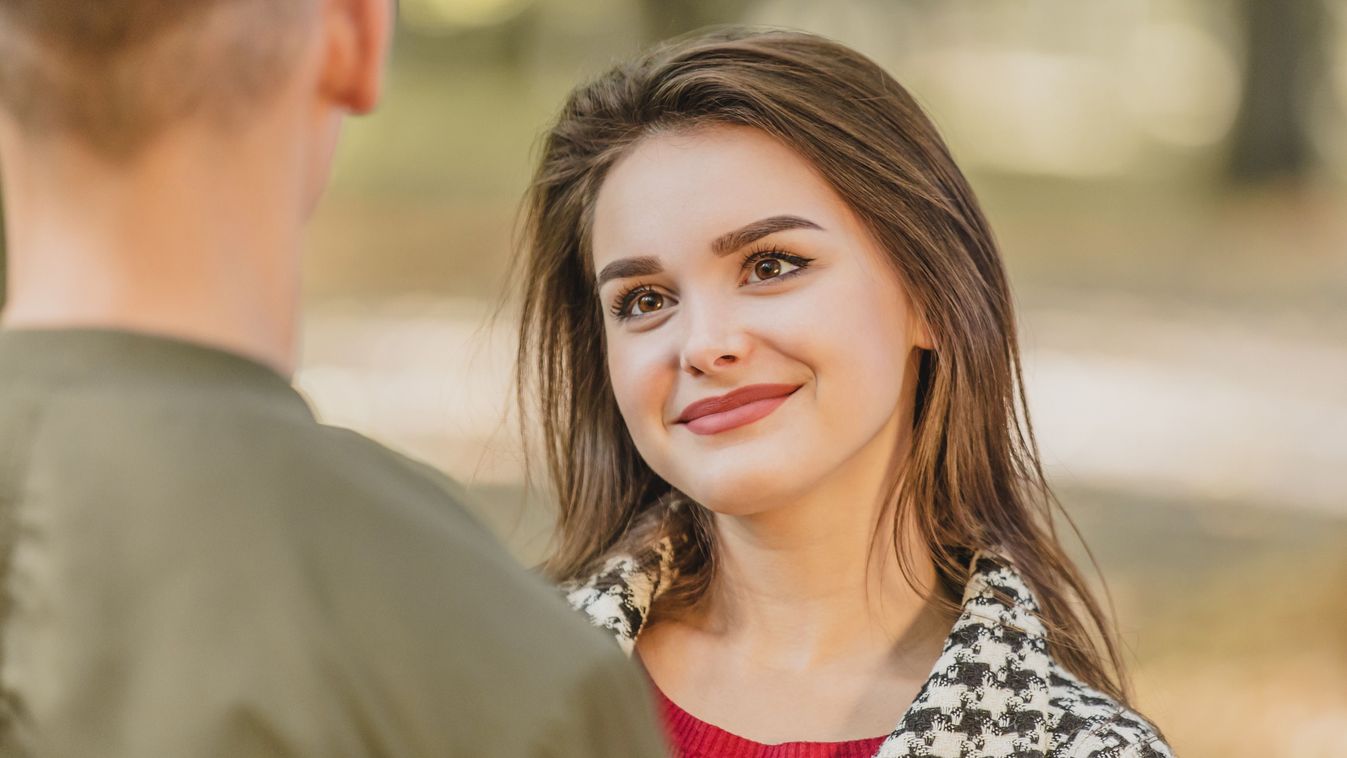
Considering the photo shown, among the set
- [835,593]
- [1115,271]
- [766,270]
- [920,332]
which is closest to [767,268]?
[766,270]

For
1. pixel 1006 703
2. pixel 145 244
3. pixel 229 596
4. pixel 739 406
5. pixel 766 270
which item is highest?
pixel 766 270

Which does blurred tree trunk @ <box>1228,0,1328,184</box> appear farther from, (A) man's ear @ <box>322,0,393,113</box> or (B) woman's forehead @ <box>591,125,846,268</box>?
(A) man's ear @ <box>322,0,393,113</box>

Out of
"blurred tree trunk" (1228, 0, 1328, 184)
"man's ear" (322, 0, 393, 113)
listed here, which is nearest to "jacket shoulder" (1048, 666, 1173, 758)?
"man's ear" (322, 0, 393, 113)

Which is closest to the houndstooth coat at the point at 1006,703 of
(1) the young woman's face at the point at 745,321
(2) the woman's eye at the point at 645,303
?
(1) the young woman's face at the point at 745,321

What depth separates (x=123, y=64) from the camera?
3.29ft

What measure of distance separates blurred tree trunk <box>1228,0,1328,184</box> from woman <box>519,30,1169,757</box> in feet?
41.9

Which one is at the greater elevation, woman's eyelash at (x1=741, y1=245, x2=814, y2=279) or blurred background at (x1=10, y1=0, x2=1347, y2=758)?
blurred background at (x1=10, y1=0, x2=1347, y2=758)

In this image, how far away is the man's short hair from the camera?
999 millimetres

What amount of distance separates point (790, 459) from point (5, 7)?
4.04 ft

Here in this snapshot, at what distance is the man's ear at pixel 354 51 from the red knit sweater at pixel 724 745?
4.06ft

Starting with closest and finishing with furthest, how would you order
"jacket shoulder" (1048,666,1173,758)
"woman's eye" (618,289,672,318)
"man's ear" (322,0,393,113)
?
"man's ear" (322,0,393,113) < "jacket shoulder" (1048,666,1173,758) < "woman's eye" (618,289,672,318)

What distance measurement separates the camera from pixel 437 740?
3.21 ft

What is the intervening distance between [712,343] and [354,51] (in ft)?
3.36

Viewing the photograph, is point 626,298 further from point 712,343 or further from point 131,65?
point 131,65
